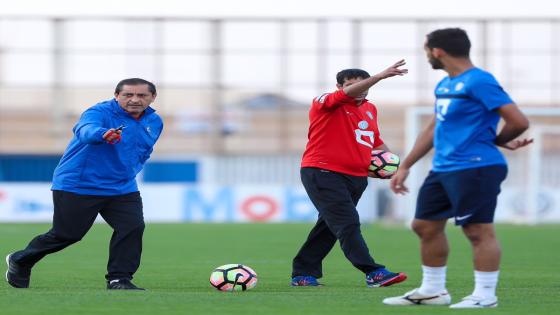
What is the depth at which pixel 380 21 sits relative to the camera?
4144 cm

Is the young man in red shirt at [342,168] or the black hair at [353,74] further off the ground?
the black hair at [353,74]

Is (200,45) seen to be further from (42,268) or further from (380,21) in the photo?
(42,268)

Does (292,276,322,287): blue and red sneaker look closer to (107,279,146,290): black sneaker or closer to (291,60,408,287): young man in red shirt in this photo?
(291,60,408,287): young man in red shirt

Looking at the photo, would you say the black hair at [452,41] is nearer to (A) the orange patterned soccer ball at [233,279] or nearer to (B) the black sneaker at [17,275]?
(A) the orange patterned soccer ball at [233,279]

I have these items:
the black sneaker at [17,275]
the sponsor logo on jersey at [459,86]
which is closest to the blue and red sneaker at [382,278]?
the sponsor logo on jersey at [459,86]

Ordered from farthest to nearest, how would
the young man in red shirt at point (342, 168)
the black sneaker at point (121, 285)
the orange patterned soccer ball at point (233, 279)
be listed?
the young man in red shirt at point (342, 168) → the orange patterned soccer ball at point (233, 279) → the black sneaker at point (121, 285)

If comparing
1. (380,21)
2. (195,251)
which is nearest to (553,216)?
(380,21)

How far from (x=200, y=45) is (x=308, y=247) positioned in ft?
102

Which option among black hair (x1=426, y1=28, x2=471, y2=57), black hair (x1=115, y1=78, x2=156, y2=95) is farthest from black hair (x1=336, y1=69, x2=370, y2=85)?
black hair (x1=426, y1=28, x2=471, y2=57)

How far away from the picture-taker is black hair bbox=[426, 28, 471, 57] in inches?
316

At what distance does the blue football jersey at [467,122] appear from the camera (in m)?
7.93

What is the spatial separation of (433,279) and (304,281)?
266cm

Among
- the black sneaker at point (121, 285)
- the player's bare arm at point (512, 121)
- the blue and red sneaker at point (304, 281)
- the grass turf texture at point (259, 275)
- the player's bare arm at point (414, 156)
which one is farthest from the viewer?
the blue and red sneaker at point (304, 281)

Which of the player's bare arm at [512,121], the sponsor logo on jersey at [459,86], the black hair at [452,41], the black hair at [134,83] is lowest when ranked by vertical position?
the player's bare arm at [512,121]
